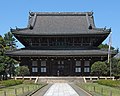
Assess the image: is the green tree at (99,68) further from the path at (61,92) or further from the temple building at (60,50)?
the path at (61,92)

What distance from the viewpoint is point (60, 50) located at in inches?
2970

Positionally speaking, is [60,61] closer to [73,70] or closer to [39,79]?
[73,70]

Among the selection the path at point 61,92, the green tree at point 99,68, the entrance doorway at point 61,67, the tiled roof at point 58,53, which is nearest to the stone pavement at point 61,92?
the path at point 61,92

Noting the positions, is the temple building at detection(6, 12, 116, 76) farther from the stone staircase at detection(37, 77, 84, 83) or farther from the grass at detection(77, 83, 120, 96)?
the grass at detection(77, 83, 120, 96)

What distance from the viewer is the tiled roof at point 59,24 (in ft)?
255

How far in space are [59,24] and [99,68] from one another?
909 inches

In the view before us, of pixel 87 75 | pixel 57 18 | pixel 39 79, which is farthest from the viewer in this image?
pixel 57 18

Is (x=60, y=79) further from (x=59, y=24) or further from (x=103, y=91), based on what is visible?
(x=103, y=91)

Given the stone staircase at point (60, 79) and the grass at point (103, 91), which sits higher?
the stone staircase at point (60, 79)

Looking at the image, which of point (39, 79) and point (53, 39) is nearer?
point (39, 79)

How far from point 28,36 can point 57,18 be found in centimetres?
1479

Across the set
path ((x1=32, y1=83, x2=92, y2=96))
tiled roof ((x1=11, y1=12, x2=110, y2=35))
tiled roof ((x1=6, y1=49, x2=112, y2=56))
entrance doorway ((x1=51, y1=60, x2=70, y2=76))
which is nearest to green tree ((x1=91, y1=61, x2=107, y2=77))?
tiled roof ((x1=6, y1=49, x2=112, y2=56))

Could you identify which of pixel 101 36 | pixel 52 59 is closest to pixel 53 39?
pixel 52 59

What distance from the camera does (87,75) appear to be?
7356 cm
